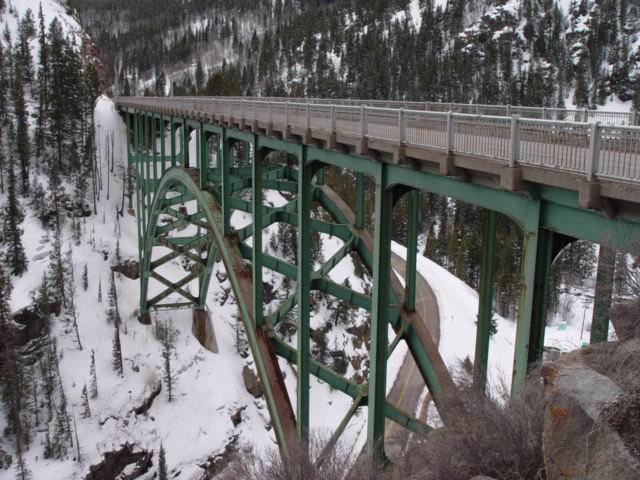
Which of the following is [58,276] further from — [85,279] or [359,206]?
[359,206]

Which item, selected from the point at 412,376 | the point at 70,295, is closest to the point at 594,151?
the point at 412,376

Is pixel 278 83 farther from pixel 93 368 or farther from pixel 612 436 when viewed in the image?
pixel 612 436

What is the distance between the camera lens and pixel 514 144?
6.89 m

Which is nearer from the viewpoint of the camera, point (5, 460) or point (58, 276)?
point (5, 460)

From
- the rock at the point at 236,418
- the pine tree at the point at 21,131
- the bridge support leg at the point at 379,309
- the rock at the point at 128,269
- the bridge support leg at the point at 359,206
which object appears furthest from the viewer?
the pine tree at the point at 21,131

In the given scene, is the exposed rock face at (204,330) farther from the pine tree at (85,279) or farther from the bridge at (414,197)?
the bridge at (414,197)

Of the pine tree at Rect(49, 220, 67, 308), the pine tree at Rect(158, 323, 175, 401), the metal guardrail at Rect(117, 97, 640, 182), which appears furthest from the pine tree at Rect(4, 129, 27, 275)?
the metal guardrail at Rect(117, 97, 640, 182)

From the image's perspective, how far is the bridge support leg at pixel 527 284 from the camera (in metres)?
6.62

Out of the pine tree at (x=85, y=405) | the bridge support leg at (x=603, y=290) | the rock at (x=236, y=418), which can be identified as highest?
the bridge support leg at (x=603, y=290)

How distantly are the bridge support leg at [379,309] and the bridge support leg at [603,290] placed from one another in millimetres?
3624

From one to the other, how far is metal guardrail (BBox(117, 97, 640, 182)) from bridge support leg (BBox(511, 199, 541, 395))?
2.11ft

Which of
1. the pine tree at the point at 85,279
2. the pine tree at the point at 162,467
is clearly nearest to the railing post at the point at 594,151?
the pine tree at the point at 162,467

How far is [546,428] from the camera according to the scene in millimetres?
5324

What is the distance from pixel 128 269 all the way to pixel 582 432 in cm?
4495
